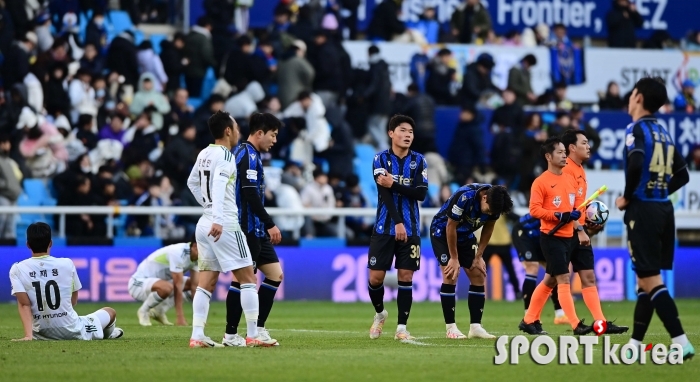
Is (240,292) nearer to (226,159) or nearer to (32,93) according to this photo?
(226,159)

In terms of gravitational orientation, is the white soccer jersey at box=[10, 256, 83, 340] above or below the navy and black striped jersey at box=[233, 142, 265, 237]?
below

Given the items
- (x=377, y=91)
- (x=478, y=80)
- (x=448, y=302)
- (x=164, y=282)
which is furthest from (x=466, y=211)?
(x=478, y=80)

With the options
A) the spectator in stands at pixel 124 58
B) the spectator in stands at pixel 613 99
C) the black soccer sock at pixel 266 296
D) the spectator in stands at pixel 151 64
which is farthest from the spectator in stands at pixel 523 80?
the black soccer sock at pixel 266 296

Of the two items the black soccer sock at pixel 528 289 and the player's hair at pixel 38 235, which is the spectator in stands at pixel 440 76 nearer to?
the black soccer sock at pixel 528 289

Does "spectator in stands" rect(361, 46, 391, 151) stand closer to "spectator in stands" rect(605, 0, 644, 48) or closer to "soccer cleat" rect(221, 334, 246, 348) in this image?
"spectator in stands" rect(605, 0, 644, 48)

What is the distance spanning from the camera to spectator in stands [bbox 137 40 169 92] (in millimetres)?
24891

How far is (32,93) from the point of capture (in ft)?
76.1

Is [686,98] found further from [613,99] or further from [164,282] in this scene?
[164,282]

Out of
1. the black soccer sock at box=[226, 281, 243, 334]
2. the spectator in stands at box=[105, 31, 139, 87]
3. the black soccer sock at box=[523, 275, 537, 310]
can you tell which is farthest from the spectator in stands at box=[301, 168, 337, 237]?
the black soccer sock at box=[226, 281, 243, 334]

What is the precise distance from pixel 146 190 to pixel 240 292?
10591mm

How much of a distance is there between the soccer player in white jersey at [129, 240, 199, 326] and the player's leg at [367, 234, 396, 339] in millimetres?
3507

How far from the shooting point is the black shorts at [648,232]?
10180 mm

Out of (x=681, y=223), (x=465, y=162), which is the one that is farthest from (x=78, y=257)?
(x=681, y=223)

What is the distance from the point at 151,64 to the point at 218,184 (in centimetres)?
1403
